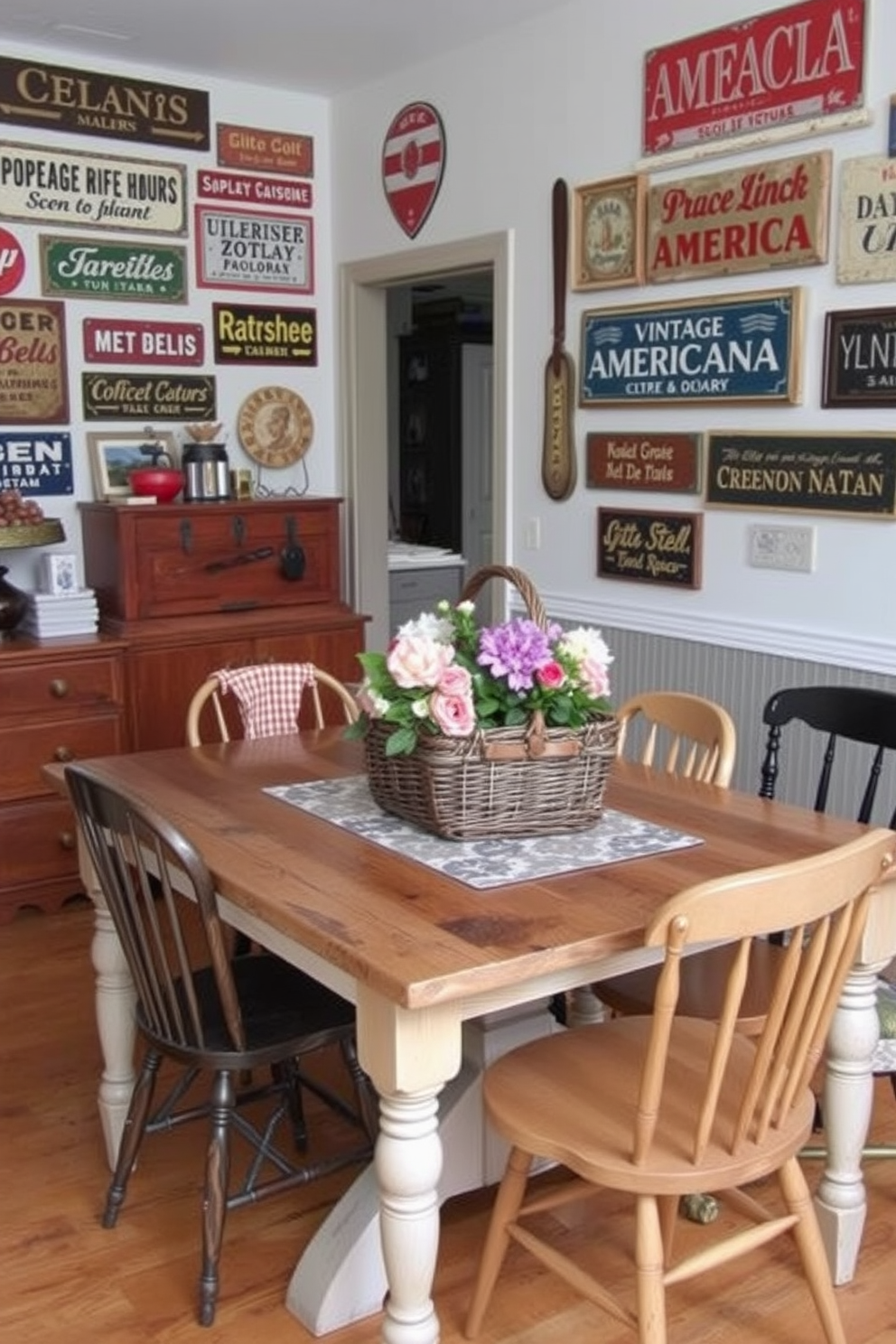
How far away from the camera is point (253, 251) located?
179 inches

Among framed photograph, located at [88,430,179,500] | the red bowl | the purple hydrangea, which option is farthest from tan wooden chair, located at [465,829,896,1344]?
framed photograph, located at [88,430,179,500]

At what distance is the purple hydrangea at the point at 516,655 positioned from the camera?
6.52ft

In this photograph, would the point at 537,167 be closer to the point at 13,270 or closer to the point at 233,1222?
the point at 13,270

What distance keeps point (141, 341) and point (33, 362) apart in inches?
15.0

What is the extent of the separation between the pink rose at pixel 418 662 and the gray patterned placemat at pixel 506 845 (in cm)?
26

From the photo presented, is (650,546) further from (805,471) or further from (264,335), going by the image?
(264,335)

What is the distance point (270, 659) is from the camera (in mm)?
4160

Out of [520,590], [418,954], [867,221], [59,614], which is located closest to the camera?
[418,954]

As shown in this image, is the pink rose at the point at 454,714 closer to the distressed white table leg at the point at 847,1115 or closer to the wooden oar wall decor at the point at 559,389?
the distressed white table leg at the point at 847,1115

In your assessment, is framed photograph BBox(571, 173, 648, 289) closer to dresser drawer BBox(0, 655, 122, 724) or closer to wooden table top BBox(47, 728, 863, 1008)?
wooden table top BBox(47, 728, 863, 1008)

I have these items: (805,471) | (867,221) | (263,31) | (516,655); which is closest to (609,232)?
(867,221)

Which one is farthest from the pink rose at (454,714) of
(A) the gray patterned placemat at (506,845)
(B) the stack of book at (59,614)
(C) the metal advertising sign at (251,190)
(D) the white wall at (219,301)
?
(C) the metal advertising sign at (251,190)

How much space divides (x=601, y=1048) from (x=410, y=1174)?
1.52ft

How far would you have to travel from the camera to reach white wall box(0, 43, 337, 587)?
4129 millimetres
